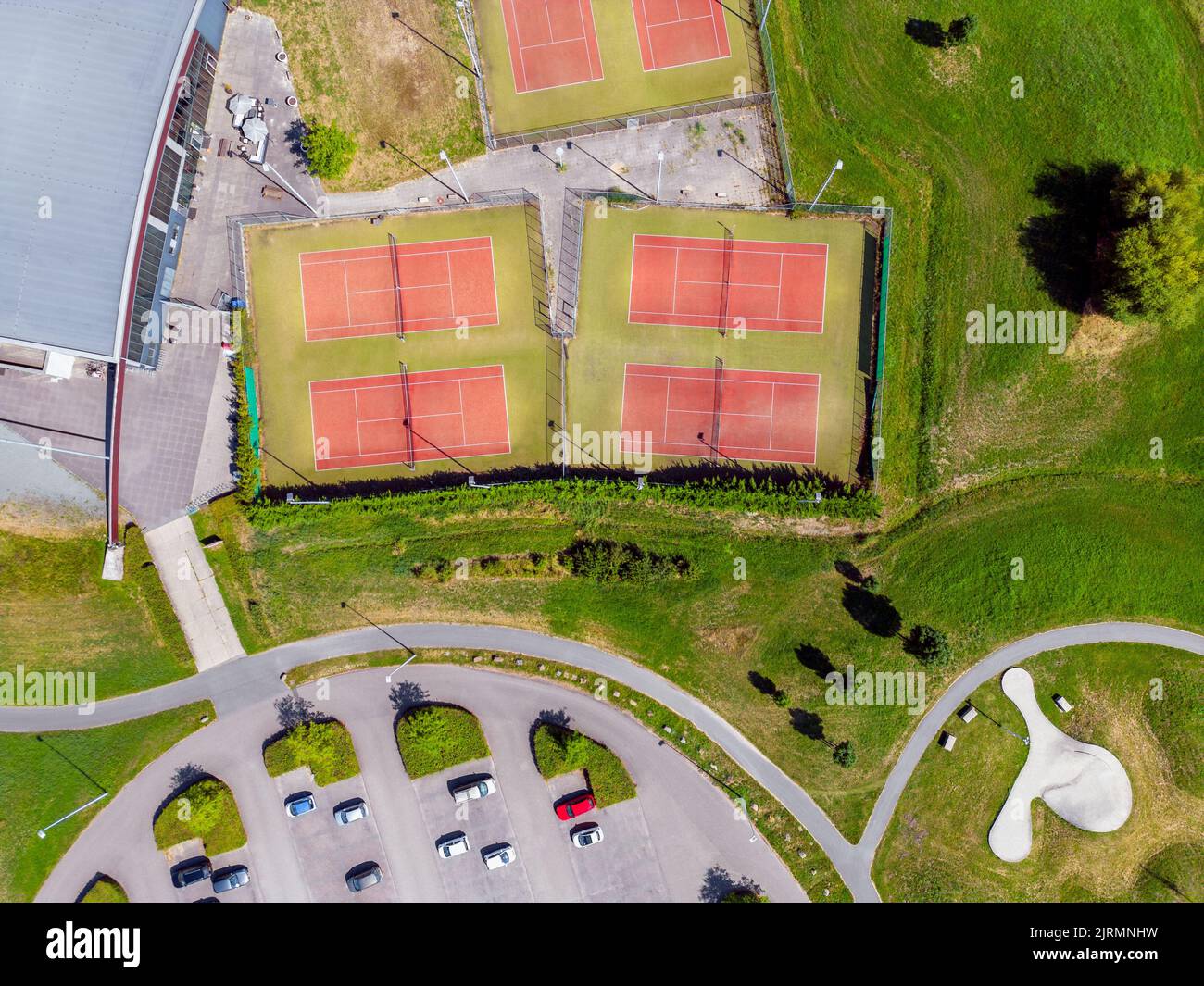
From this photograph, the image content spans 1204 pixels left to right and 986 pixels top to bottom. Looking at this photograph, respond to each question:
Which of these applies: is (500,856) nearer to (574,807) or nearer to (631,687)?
(574,807)

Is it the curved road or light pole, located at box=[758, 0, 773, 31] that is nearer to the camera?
the curved road

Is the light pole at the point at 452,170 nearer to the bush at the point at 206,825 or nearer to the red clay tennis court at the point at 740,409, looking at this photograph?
the red clay tennis court at the point at 740,409

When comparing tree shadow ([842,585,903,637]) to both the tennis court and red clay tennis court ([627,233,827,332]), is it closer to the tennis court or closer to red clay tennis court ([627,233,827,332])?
red clay tennis court ([627,233,827,332])

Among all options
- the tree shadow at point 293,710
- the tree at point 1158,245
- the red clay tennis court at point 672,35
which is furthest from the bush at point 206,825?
the tree at point 1158,245

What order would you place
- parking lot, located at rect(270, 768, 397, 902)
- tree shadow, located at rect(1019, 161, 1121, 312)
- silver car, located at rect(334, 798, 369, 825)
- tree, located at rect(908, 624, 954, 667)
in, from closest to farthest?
tree, located at rect(908, 624, 954, 667)
silver car, located at rect(334, 798, 369, 825)
parking lot, located at rect(270, 768, 397, 902)
tree shadow, located at rect(1019, 161, 1121, 312)

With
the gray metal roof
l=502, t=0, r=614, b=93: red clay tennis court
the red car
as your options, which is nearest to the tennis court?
l=502, t=0, r=614, b=93: red clay tennis court
